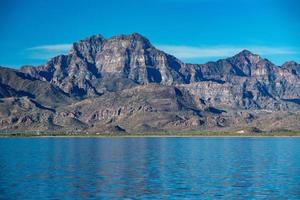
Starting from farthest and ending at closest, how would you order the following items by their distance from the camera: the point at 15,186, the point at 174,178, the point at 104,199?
the point at 174,178 < the point at 15,186 < the point at 104,199

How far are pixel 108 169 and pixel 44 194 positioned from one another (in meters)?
54.2

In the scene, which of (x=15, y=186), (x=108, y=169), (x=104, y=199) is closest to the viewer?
(x=104, y=199)

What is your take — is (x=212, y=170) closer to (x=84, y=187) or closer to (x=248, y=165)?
(x=248, y=165)

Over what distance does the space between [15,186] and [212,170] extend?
57354 millimetres

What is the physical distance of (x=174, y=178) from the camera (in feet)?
444

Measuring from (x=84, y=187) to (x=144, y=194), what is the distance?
53.6 ft

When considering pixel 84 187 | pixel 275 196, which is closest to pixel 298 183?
pixel 275 196

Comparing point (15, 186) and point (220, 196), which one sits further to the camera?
point (15, 186)

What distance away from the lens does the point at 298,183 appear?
124m

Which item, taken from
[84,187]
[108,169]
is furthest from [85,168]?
[84,187]

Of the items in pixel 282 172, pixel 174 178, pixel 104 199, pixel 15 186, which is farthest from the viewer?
pixel 282 172

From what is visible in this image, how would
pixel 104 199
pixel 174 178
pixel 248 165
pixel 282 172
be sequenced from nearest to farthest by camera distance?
pixel 104 199 < pixel 174 178 < pixel 282 172 < pixel 248 165

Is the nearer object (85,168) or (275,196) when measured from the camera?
(275,196)

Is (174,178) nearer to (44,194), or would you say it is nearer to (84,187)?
(84,187)
